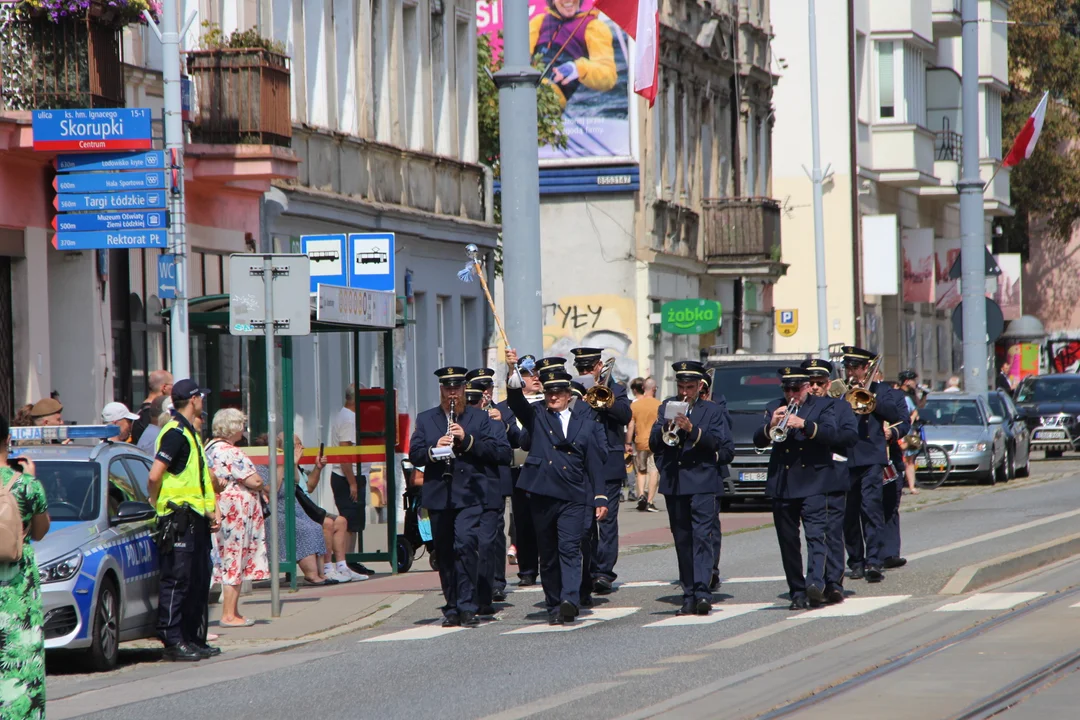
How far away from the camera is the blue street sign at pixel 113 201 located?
18.4 meters

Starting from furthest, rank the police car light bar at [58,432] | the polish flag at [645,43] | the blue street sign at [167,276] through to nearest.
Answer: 1. the polish flag at [645,43]
2. the blue street sign at [167,276]
3. the police car light bar at [58,432]

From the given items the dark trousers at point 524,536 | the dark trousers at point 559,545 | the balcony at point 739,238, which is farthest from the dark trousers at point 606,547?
the balcony at point 739,238

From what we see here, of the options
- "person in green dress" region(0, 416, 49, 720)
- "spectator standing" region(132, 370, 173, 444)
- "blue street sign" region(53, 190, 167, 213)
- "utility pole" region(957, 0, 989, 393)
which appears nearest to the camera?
"person in green dress" region(0, 416, 49, 720)

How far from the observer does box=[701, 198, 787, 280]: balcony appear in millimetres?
43312

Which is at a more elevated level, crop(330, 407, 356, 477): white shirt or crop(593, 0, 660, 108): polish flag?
crop(593, 0, 660, 108): polish flag

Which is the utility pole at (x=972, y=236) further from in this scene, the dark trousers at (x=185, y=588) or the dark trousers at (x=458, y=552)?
the dark trousers at (x=185, y=588)

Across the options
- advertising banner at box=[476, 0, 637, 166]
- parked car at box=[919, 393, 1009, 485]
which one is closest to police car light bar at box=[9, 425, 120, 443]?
parked car at box=[919, 393, 1009, 485]

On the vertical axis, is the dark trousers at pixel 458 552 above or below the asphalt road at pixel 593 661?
above

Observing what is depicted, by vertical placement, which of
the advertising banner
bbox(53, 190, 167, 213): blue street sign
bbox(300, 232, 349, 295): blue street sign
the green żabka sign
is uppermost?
the advertising banner

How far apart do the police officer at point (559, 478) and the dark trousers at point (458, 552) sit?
444mm

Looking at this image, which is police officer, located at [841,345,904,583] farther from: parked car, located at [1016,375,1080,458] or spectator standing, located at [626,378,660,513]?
parked car, located at [1016,375,1080,458]

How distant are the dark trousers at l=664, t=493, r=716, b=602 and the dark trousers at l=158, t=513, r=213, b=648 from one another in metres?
3.23

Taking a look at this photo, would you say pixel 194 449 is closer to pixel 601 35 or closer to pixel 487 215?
pixel 487 215

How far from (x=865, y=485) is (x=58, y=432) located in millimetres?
6662
